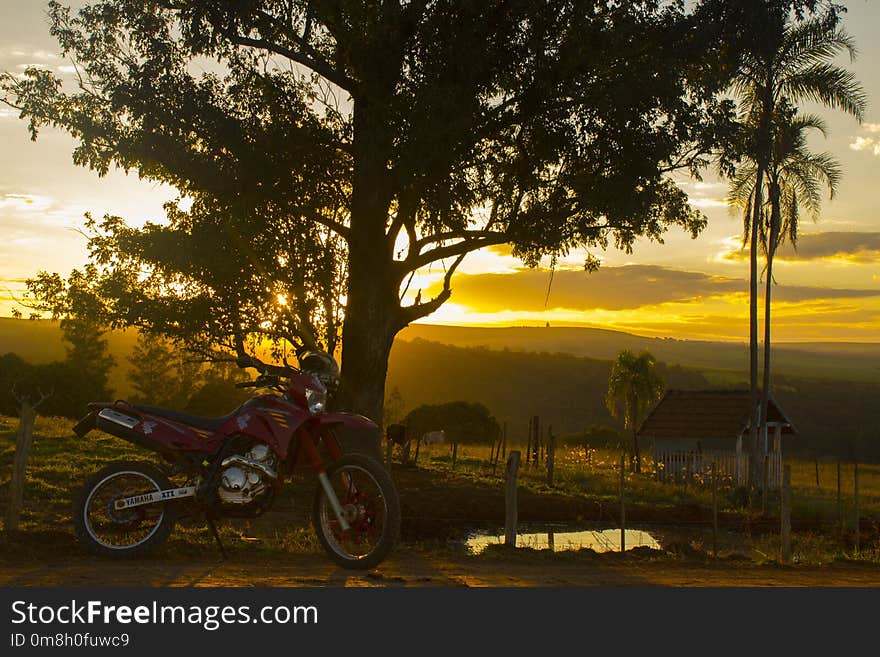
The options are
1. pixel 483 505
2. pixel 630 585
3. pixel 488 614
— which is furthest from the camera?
pixel 483 505

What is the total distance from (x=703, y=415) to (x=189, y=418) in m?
33.8

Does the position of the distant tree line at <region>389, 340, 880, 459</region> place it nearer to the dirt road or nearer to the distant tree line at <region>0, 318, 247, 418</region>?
the distant tree line at <region>0, 318, 247, 418</region>

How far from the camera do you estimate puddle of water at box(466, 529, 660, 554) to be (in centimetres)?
1479

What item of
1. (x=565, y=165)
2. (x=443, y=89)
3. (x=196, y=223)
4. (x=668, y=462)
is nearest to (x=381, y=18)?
(x=443, y=89)

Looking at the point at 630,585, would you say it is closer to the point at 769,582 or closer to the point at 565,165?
the point at 769,582

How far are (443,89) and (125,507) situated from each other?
855 centimetres

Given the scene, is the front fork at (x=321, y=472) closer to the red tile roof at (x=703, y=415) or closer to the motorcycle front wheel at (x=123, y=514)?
the motorcycle front wheel at (x=123, y=514)

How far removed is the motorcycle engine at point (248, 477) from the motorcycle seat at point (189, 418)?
40 centimetres

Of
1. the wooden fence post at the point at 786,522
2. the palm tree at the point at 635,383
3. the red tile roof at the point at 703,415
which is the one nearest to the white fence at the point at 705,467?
the red tile roof at the point at 703,415

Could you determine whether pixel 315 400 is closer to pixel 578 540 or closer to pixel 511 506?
pixel 511 506

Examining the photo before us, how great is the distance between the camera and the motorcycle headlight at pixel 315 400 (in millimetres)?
8219

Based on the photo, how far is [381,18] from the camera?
14.7 metres

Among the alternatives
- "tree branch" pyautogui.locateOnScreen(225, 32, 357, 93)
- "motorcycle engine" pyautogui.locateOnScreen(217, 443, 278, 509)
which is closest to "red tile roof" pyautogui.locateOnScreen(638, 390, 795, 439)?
"tree branch" pyautogui.locateOnScreen(225, 32, 357, 93)

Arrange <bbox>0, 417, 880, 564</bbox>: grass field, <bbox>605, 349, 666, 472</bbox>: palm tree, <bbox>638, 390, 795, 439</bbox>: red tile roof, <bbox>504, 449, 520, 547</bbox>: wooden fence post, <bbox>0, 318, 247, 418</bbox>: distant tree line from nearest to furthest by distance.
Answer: <bbox>0, 417, 880, 564</bbox>: grass field < <bbox>504, 449, 520, 547</bbox>: wooden fence post < <bbox>638, 390, 795, 439</bbox>: red tile roof < <bbox>0, 318, 247, 418</bbox>: distant tree line < <bbox>605, 349, 666, 472</bbox>: palm tree
